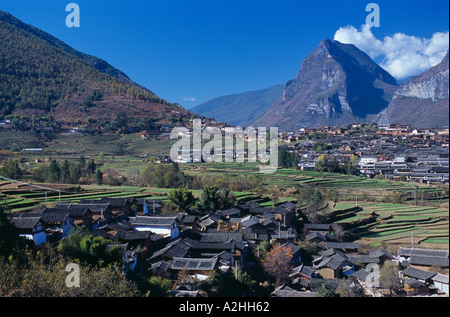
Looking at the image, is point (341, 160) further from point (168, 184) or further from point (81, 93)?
point (81, 93)

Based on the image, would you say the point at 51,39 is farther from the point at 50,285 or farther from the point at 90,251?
the point at 50,285

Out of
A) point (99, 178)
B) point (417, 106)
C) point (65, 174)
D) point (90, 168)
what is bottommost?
point (99, 178)

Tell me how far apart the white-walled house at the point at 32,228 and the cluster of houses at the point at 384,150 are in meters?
10.6

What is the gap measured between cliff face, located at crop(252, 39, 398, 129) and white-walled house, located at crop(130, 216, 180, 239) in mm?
65762

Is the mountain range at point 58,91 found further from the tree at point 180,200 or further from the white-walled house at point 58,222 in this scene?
the white-walled house at point 58,222

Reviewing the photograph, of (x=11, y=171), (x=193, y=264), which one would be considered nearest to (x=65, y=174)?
(x=11, y=171)

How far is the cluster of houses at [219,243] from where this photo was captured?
8953 millimetres

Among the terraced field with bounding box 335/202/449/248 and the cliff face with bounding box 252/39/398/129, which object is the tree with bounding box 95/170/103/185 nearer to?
the terraced field with bounding box 335/202/449/248

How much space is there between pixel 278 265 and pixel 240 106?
4603 inches

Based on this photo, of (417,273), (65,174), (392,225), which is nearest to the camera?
(417,273)

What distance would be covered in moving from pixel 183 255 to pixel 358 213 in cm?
774

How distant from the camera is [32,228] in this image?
8.77 m

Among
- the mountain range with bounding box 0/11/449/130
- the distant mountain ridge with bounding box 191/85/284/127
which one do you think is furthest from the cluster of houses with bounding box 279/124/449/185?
the distant mountain ridge with bounding box 191/85/284/127

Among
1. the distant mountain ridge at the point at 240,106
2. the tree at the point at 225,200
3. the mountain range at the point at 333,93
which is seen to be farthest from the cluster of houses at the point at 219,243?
the distant mountain ridge at the point at 240,106
